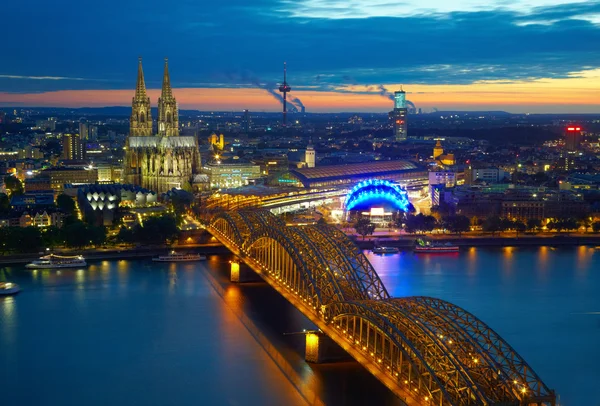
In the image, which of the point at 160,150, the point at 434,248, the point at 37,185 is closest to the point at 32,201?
the point at 160,150

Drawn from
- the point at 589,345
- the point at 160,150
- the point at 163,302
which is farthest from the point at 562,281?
the point at 160,150

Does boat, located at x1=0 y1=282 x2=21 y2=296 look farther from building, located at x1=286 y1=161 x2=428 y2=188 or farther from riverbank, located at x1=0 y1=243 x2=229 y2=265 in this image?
building, located at x1=286 y1=161 x2=428 y2=188

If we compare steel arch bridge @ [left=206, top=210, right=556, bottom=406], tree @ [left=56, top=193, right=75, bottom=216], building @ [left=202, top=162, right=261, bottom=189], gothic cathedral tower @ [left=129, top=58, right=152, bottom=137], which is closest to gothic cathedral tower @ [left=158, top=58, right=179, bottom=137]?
gothic cathedral tower @ [left=129, top=58, right=152, bottom=137]

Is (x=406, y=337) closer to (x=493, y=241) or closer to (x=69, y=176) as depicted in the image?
(x=493, y=241)

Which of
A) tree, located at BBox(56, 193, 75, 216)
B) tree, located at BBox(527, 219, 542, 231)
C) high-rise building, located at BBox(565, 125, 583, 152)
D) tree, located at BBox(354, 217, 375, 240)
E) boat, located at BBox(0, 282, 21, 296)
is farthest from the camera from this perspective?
high-rise building, located at BBox(565, 125, 583, 152)

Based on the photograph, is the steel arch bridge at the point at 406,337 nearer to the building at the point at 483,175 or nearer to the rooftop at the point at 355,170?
the rooftop at the point at 355,170

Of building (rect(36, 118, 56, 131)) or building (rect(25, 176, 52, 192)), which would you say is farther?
building (rect(36, 118, 56, 131))
